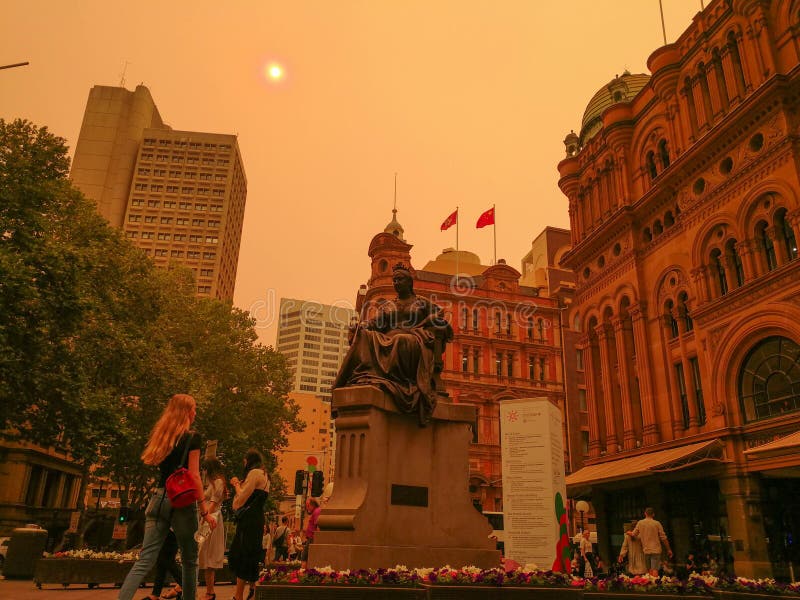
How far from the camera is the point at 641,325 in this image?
28.7m

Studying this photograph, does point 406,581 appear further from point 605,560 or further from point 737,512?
point 605,560

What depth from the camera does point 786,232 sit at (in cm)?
2127

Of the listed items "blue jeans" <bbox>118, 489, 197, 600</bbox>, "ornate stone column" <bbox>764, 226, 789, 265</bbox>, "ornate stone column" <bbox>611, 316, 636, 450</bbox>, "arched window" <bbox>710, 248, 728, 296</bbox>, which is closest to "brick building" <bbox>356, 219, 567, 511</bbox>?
"ornate stone column" <bbox>611, 316, 636, 450</bbox>

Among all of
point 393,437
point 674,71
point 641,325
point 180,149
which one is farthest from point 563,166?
point 180,149

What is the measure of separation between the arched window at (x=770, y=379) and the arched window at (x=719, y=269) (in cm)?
322

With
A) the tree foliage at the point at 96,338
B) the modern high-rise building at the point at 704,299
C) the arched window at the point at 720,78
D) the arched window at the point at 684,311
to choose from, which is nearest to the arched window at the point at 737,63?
the modern high-rise building at the point at 704,299

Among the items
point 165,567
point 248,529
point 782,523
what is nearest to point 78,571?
point 248,529

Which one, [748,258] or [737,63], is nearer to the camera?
[748,258]

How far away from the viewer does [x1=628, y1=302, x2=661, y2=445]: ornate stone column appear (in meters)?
27.0

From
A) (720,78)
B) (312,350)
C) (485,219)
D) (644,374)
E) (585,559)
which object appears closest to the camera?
(585,559)

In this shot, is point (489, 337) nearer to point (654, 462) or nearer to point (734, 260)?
point (654, 462)

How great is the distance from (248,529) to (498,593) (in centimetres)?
321

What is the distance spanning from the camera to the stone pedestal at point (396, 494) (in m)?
6.69

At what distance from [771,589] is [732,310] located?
61.9ft
